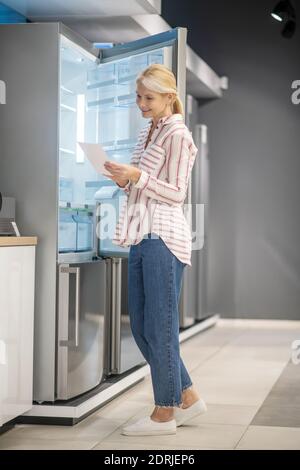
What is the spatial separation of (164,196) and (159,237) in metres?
0.16

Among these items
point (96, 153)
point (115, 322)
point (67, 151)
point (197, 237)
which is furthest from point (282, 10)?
point (96, 153)

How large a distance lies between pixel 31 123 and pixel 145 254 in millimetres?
831

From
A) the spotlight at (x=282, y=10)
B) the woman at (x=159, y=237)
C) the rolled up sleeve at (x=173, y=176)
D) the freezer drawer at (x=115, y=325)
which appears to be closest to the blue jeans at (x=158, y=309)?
the woman at (x=159, y=237)

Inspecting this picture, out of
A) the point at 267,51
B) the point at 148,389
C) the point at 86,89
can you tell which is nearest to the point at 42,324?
the point at 148,389

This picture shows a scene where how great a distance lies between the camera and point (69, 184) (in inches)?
162

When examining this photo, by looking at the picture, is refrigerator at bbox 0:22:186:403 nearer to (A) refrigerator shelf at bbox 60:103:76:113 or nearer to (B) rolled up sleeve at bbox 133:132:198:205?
(A) refrigerator shelf at bbox 60:103:76:113

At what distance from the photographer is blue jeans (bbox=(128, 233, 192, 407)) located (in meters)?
3.25

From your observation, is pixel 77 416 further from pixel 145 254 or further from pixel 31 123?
pixel 31 123

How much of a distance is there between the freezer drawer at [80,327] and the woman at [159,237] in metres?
0.42

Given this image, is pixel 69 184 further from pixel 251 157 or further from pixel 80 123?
pixel 251 157

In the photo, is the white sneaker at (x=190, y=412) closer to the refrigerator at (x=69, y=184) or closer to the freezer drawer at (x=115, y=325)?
the refrigerator at (x=69, y=184)

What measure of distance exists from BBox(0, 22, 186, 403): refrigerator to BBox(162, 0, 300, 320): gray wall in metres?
3.78

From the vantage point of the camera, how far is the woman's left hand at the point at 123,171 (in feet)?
10.2

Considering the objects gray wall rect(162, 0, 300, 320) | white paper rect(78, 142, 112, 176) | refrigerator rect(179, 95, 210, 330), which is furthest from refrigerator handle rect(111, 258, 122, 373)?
gray wall rect(162, 0, 300, 320)
